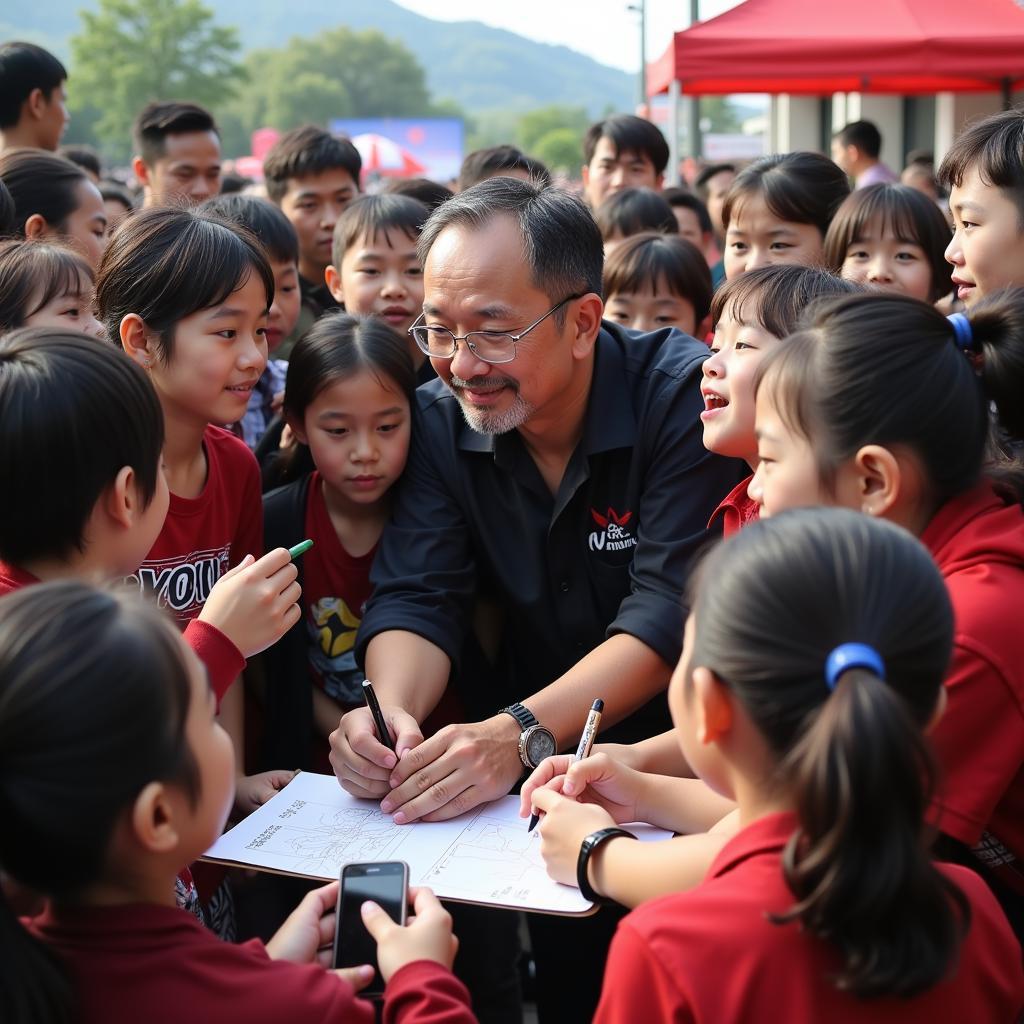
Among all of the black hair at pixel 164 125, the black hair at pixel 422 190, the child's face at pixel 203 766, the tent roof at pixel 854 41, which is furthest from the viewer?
the tent roof at pixel 854 41

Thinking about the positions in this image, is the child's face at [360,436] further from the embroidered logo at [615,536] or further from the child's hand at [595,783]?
the child's hand at [595,783]

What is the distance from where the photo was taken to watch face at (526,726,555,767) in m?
2.09

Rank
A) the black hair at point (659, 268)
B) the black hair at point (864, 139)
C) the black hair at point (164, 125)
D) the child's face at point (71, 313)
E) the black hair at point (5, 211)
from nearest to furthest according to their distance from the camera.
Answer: the child's face at point (71, 313), the black hair at point (5, 211), the black hair at point (659, 268), the black hair at point (164, 125), the black hair at point (864, 139)

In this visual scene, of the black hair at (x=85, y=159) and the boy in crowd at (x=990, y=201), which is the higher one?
the black hair at (x=85, y=159)

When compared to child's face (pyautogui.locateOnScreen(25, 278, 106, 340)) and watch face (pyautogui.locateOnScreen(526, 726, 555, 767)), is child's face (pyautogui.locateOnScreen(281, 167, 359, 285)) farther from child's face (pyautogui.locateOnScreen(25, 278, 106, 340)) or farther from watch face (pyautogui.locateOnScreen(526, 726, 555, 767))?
watch face (pyautogui.locateOnScreen(526, 726, 555, 767))

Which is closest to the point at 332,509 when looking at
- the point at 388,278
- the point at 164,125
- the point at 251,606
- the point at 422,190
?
the point at 251,606

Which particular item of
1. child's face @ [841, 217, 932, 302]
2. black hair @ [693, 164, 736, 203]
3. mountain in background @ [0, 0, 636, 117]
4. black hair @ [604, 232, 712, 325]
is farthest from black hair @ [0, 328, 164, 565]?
mountain in background @ [0, 0, 636, 117]

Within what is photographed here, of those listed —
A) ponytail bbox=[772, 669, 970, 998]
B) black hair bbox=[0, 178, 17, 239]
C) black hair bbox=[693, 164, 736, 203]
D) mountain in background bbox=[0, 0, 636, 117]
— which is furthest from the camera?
mountain in background bbox=[0, 0, 636, 117]

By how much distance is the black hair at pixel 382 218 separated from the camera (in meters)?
3.50

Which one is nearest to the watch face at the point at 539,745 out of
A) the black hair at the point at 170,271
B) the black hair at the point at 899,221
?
the black hair at the point at 170,271

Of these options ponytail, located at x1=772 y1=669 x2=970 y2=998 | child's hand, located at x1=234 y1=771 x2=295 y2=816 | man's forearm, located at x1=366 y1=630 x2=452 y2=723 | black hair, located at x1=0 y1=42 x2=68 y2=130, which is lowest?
child's hand, located at x1=234 y1=771 x2=295 y2=816

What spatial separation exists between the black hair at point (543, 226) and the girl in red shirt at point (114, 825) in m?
1.43

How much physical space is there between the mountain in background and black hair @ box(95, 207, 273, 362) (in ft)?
555

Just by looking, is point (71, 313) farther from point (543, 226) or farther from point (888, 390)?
point (888, 390)
